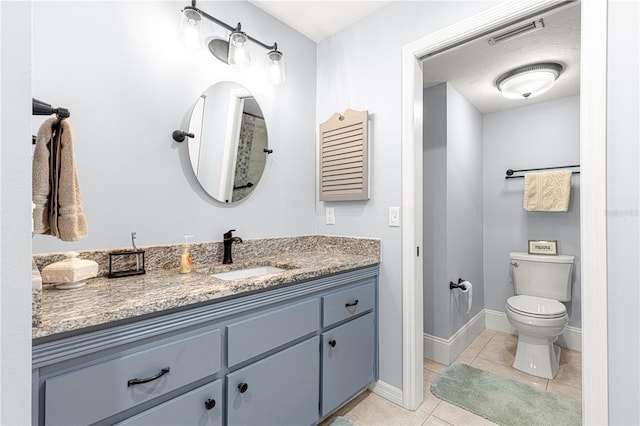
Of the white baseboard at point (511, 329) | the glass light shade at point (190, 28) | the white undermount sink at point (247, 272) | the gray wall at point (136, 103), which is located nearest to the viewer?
the gray wall at point (136, 103)

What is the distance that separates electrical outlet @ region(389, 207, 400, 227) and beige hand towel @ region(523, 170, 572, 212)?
1.72 meters

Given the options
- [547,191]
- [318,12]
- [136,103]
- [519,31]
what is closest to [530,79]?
[519,31]

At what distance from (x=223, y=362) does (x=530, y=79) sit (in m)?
2.76

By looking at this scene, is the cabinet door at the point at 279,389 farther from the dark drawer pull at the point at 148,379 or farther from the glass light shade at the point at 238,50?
the glass light shade at the point at 238,50

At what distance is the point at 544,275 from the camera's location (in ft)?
8.55

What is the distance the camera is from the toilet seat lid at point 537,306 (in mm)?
2141

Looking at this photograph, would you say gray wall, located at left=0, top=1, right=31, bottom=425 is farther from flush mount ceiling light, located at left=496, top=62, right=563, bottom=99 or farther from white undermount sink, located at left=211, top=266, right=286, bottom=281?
flush mount ceiling light, located at left=496, top=62, right=563, bottom=99

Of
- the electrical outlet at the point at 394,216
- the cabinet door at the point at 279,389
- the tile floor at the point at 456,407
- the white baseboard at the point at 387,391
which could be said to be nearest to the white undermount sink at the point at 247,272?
the cabinet door at the point at 279,389

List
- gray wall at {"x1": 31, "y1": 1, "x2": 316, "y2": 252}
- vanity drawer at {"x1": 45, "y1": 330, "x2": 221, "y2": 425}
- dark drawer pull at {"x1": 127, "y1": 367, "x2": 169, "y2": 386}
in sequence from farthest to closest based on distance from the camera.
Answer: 1. gray wall at {"x1": 31, "y1": 1, "x2": 316, "y2": 252}
2. dark drawer pull at {"x1": 127, "y1": 367, "x2": 169, "y2": 386}
3. vanity drawer at {"x1": 45, "y1": 330, "x2": 221, "y2": 425}

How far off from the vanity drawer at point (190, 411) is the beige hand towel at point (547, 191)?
9.65 ft

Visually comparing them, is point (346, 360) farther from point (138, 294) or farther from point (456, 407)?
point (138, 294)

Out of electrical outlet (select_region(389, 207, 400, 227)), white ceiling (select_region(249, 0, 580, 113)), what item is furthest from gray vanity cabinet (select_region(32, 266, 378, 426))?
white ceiling (select_region(249, 0, 580, 113))

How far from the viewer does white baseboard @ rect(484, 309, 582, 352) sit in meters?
2.61

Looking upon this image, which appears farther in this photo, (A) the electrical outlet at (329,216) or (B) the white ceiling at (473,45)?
(A) the electrical outlet at (329,216)
